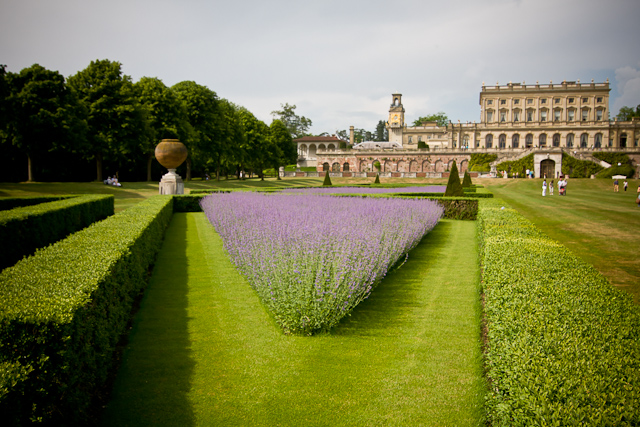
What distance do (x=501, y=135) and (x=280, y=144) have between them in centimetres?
4303

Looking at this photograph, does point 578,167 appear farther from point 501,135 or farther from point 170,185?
point 170,185

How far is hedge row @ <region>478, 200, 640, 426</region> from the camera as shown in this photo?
2387 millimetres

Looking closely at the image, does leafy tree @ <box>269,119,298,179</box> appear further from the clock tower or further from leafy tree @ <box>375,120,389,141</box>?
leafy tree @ <box>375,120,389,141</box>

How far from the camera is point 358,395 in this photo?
4.02 metres

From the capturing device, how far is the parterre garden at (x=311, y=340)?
9.30 feet

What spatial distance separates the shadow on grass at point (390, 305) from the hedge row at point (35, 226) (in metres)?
7.73

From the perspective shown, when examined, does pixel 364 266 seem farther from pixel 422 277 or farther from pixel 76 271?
pixel 76 271

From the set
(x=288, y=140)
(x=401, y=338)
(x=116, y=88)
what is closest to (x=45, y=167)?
(x=116, y=88)

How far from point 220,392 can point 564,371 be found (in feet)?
9.75

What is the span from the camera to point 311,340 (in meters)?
5.15

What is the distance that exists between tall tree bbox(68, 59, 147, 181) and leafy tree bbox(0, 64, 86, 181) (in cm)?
304

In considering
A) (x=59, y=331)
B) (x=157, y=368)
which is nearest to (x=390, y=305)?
(x=157, y=368)

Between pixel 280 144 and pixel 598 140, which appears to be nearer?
pixel 280 144

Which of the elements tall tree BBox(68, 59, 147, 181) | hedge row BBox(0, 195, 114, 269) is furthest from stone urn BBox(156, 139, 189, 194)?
tall tree BBox(68, 59, 147, 181)
